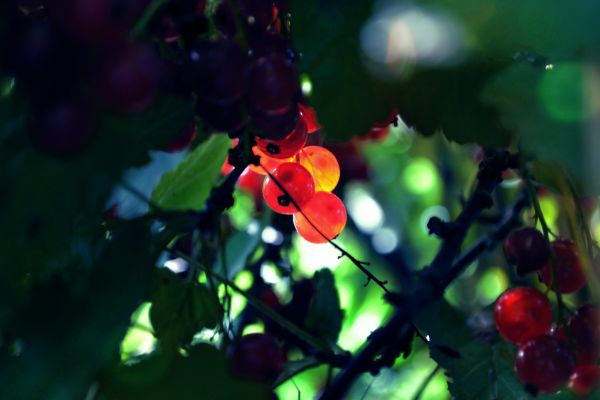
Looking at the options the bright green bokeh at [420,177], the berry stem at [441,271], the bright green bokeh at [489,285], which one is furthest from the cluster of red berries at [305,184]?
the bright green bokeh at [420,177]

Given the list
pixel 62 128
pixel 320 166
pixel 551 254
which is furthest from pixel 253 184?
pixel 62 128

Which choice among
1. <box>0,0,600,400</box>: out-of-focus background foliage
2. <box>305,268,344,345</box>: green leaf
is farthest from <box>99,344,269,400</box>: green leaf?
<box>305,268,344,345</box>: green leaf

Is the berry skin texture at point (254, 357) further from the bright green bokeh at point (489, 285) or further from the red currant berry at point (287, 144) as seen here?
the bright green bokeh at point (489, 285)

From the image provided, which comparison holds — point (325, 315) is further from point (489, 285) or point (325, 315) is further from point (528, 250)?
point (489, 285)

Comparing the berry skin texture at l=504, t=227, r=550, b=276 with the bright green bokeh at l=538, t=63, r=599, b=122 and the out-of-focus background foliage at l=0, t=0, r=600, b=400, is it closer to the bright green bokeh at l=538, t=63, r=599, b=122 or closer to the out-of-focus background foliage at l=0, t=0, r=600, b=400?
the out-of-focus background foliage at l=0, t=0, r=600, b=400

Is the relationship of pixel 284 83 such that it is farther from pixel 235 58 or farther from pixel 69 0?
pixel 69 0

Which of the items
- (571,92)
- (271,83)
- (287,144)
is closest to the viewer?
(571,92)
